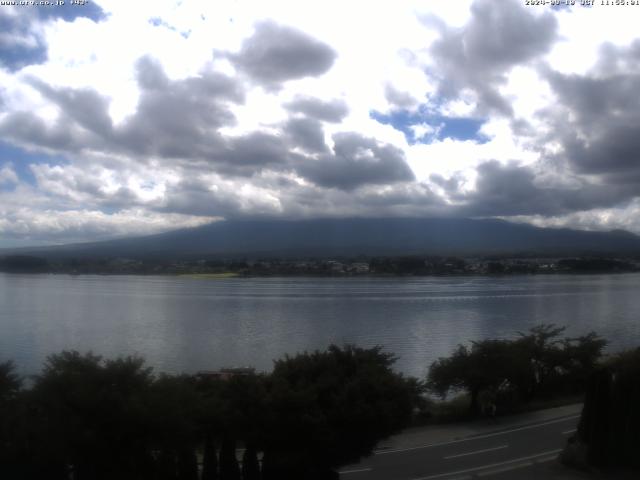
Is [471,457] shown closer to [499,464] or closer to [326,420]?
[499,464]

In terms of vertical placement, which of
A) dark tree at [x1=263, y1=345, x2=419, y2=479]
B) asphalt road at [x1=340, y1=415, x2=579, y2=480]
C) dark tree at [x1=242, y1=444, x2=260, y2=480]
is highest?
dark tree at [x1=263, y1=345, x2=419, y2=479]

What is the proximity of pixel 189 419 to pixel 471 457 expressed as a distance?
470 cm

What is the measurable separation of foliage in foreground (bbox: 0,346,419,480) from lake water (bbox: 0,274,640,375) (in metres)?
10.4

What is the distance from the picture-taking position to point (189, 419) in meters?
6.96

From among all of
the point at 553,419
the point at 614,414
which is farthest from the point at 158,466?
the point at 553,419

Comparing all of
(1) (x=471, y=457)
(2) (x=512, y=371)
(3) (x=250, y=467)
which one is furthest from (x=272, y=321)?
(3) (x=250, y=467)

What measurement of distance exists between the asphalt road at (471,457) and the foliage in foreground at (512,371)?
229cm

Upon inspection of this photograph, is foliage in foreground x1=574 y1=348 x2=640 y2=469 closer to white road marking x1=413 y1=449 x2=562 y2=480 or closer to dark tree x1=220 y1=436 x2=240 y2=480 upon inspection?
white road marking x1=413 y1=449 x2=562 y2=480

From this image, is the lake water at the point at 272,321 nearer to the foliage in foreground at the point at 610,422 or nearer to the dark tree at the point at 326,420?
the foliage in foreground at the point at 610,422

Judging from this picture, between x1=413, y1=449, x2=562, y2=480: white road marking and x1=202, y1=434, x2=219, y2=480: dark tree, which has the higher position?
x1=202, y1=434, x2=219, y2=480: dark tree

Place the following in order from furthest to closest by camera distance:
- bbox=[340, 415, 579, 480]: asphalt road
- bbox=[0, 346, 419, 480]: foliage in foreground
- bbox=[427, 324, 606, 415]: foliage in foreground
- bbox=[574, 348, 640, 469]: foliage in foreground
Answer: bbox=[427, 324, 606, 415]: foliage in foreground → bbox=[574, 348, 640, 469]: foliage in foreground → bbox=[340, 415, 579, 480]: asphalt road → bbox=[0, 346, 419, 480]: foliage in foreground

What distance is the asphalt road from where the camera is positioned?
8.86 metres

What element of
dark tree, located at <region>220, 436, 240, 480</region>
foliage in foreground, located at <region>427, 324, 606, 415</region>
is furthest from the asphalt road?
foliage in foreground, located at <region>427, 324, 606, 415</region>

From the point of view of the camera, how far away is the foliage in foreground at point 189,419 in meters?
6.45
